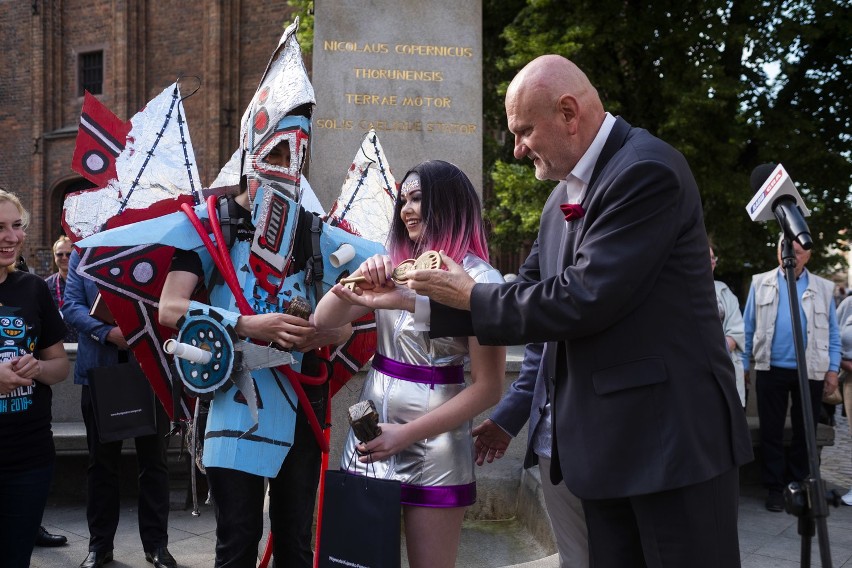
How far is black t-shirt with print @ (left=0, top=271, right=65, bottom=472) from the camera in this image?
3.34 meters

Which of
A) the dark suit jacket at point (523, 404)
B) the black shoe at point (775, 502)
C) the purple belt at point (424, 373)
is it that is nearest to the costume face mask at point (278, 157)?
the purple belt at point (424, 373)

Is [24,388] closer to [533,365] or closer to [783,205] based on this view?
[533,365]

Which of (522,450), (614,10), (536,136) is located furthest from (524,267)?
(614,10)

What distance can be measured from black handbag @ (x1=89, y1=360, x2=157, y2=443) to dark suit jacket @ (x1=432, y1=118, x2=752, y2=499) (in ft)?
10.5

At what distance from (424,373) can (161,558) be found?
9.56ft

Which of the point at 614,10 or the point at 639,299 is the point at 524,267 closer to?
the point at 639,299

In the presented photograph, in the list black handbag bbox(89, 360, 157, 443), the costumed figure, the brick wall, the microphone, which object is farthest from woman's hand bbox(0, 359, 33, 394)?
the brick wall

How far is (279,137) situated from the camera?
9.83ft

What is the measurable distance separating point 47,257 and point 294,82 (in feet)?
75.2

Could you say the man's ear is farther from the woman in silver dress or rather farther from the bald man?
the woman in silver dress

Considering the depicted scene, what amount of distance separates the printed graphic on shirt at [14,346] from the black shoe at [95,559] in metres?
1.79

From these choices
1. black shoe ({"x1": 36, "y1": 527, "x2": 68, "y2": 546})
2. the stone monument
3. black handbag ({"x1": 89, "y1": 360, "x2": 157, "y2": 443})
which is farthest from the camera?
the stone monument

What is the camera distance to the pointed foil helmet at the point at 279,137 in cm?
298

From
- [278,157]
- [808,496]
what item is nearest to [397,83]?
[278,157]
